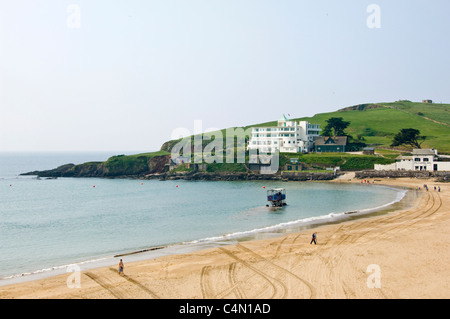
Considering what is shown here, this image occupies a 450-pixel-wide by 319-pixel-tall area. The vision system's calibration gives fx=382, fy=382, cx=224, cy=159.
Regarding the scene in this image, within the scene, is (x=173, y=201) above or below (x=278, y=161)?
below

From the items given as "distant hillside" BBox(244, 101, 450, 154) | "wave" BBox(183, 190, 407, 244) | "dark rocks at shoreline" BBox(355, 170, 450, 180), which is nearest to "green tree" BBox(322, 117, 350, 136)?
"distant hillside" BBox(244, 101, 450, 154)

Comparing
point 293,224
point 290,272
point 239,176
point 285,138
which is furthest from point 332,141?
point 290,272

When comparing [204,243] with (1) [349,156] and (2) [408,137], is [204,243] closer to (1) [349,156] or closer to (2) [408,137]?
(1) [349,156]

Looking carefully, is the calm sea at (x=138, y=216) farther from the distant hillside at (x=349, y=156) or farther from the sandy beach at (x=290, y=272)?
the distant hillside at (x=349, y=156)

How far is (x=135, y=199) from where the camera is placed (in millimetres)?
78000

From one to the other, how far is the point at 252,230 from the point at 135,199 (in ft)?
128

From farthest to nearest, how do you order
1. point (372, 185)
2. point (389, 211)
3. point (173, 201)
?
1. point (372, 185)
2. point (173, 201)
3. point (389, 211)

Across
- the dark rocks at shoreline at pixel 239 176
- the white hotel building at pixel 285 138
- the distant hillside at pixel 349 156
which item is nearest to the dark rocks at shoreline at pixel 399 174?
the distant hillside at pixel 349 156

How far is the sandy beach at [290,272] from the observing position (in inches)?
949

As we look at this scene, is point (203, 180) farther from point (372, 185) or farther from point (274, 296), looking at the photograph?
point (274, 296)

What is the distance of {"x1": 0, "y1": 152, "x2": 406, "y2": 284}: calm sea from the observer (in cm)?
3878

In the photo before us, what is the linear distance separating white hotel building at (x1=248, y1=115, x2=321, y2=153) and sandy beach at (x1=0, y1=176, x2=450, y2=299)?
8843 cm
